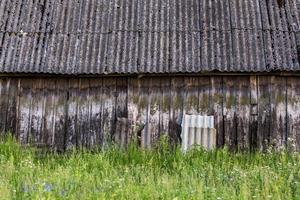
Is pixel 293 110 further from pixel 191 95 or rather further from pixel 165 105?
pixel 165 105

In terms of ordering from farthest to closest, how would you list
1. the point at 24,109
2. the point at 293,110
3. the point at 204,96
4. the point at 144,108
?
the point at 24,109
the point at 144,108
the point at 204,96
the point at 293,110

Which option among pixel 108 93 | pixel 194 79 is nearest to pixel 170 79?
pixel 194 79

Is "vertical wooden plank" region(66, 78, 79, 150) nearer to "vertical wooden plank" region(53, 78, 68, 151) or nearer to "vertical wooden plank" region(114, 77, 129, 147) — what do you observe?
"vertical wooden plank" region(53, 78, 68, 151)

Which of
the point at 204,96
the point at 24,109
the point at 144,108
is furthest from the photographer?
the point at 24,109

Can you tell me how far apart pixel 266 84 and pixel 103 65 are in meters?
3.30

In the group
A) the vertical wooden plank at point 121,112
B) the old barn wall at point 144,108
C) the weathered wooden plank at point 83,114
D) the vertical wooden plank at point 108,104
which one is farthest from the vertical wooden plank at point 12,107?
the vertical wooden plank at point 121,112

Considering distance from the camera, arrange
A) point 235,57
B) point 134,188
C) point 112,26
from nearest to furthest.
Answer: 1. point 134,188
2. point 235,57
3. point 112,26

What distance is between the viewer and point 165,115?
11734 mm

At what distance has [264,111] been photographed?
11.6 metres

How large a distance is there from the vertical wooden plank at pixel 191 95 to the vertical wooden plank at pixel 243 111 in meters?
0.82

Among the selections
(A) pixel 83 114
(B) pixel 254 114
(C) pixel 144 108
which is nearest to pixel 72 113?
(A) pixel 83 114

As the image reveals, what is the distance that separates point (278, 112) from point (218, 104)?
121cm

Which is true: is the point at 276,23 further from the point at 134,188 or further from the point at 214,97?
the point at 134,188

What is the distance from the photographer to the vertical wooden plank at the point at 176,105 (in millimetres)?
11703
